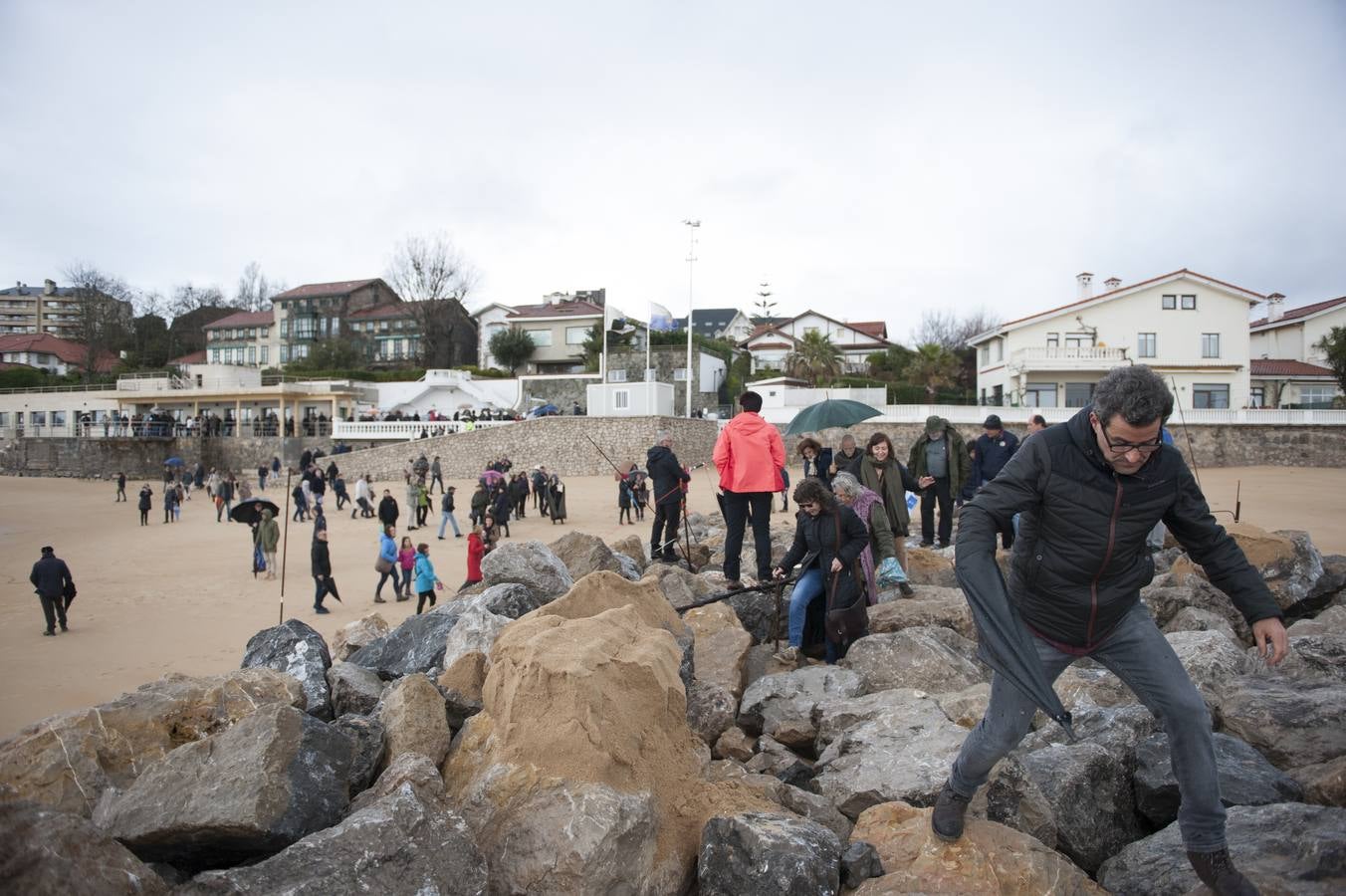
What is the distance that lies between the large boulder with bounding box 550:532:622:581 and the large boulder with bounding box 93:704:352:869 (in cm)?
462

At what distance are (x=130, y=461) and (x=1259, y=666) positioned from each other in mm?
54481

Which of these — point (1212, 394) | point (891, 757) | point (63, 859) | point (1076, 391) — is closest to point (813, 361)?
point (1076, 391)

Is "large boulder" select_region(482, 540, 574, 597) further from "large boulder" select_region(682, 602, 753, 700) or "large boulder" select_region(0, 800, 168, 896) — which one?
"large boulder" select_region(0, 800, 168, 896)

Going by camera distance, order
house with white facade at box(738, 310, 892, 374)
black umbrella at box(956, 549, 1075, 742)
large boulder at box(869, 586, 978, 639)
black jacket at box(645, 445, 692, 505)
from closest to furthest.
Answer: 1. black umbrella at box(956, 549, 1075, 742)
2. large boulder at box(869, 586, 978, 639)
3. black jacket at box(645, 445, 692, 505)
4. house with white facade at box(738, 310, 892, 374)

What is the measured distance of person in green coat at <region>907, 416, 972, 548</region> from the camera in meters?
10.4

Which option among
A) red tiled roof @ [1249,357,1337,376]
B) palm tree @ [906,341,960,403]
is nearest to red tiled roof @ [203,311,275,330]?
palm tree @ [906,341,960,403]

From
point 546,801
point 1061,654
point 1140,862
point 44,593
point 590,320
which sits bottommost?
point 44,593

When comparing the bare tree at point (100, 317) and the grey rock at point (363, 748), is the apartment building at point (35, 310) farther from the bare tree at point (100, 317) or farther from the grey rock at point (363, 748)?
the grey rock at point (363, 748)

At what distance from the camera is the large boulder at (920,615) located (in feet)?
21.1

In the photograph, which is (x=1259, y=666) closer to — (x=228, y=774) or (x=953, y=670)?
(x=953, y=670)

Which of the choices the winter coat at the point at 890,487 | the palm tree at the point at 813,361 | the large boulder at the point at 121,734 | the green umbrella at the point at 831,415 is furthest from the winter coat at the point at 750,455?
the palm tree at the point at 813,361

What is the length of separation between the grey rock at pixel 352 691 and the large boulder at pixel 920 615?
145 inches

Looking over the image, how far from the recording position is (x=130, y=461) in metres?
47.0

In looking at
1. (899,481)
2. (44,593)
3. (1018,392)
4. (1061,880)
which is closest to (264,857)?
(1061,880)
